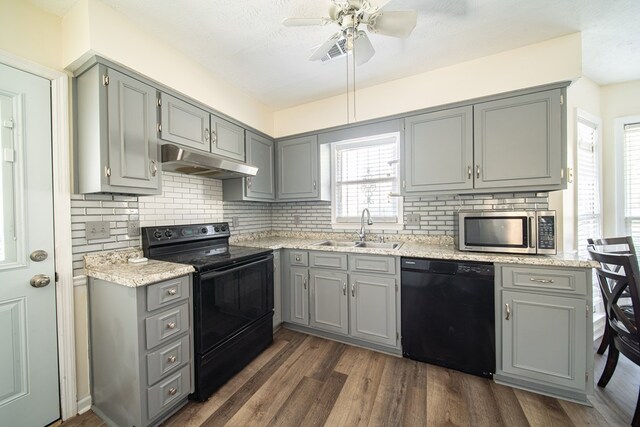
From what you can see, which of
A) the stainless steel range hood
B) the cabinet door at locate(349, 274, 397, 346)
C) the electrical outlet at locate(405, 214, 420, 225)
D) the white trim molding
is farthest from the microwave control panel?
the white trim molding

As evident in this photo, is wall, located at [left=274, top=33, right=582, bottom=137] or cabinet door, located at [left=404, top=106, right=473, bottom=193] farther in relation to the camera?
cabinet door, located at [left=404, top=106, right=473, bottom=193]

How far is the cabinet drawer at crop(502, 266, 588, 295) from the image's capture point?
62.7 inches

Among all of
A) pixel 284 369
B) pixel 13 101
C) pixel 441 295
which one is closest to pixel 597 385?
pixel 441 295

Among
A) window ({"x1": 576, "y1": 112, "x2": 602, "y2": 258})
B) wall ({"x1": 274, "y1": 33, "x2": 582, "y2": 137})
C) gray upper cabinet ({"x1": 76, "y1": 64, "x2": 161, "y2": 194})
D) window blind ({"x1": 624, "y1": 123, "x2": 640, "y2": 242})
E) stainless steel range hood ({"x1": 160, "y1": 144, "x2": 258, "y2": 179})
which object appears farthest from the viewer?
window blind ({"x1": 624, "y1": 123, "x2": 640, "y2": 242})

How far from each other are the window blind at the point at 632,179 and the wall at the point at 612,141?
7cm

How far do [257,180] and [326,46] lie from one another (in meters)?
1.62

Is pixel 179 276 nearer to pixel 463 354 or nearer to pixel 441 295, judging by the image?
pixel 441 295

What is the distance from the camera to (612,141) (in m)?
2.62

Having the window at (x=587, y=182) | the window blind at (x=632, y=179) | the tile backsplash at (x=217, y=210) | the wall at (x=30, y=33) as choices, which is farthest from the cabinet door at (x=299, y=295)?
the window blind at (x=632, y=179)

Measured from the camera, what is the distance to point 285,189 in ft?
10.0

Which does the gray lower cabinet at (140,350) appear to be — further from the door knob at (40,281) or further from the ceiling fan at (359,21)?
the ceiling fan at (359,21)

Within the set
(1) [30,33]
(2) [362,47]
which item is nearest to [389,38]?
(2) [362,47]

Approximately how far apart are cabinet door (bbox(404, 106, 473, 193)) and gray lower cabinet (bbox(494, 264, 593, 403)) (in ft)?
2.72

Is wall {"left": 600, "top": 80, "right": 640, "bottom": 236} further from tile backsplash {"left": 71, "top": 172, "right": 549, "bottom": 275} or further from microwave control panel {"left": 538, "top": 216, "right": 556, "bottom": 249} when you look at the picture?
microwave control panel {"left": 538, "top": 216, "right": 556, "bottom": 249}
